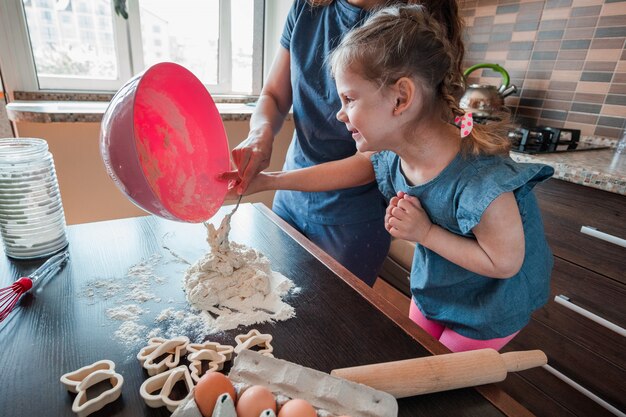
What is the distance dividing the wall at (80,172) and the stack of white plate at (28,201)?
0.85 m

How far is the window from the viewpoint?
1661mm

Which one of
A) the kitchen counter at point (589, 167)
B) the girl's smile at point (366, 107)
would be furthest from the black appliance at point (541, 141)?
the girl's smile at point (366, 107)

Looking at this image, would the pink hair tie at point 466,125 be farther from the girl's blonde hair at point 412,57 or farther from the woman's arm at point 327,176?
the woman's arm at point 327,176

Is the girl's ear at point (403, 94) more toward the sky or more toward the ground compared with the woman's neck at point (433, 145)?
more toward the sky

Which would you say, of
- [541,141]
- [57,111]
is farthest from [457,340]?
[57,111]

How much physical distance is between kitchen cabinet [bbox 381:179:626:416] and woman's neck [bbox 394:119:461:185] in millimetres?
800

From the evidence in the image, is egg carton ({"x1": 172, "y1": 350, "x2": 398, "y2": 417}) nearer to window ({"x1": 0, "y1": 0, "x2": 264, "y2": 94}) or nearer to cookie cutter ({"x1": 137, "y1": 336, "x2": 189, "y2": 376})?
cookie cutter ({"x1": 137, "y1": 336, "x2": 189, "y2": 376})

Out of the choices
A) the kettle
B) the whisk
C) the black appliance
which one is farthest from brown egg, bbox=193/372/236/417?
the kettle

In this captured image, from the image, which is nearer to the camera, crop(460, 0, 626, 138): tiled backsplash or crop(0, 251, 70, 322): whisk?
crop(0, 251, 70, 322): whisk

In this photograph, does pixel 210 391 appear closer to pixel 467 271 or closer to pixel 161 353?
pixel 161 353

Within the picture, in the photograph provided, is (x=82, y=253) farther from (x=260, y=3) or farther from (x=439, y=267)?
(x=260, y=3)

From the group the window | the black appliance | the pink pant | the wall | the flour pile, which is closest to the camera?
the flour pile

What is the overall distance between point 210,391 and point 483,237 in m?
0.48

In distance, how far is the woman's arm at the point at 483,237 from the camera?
602mm
